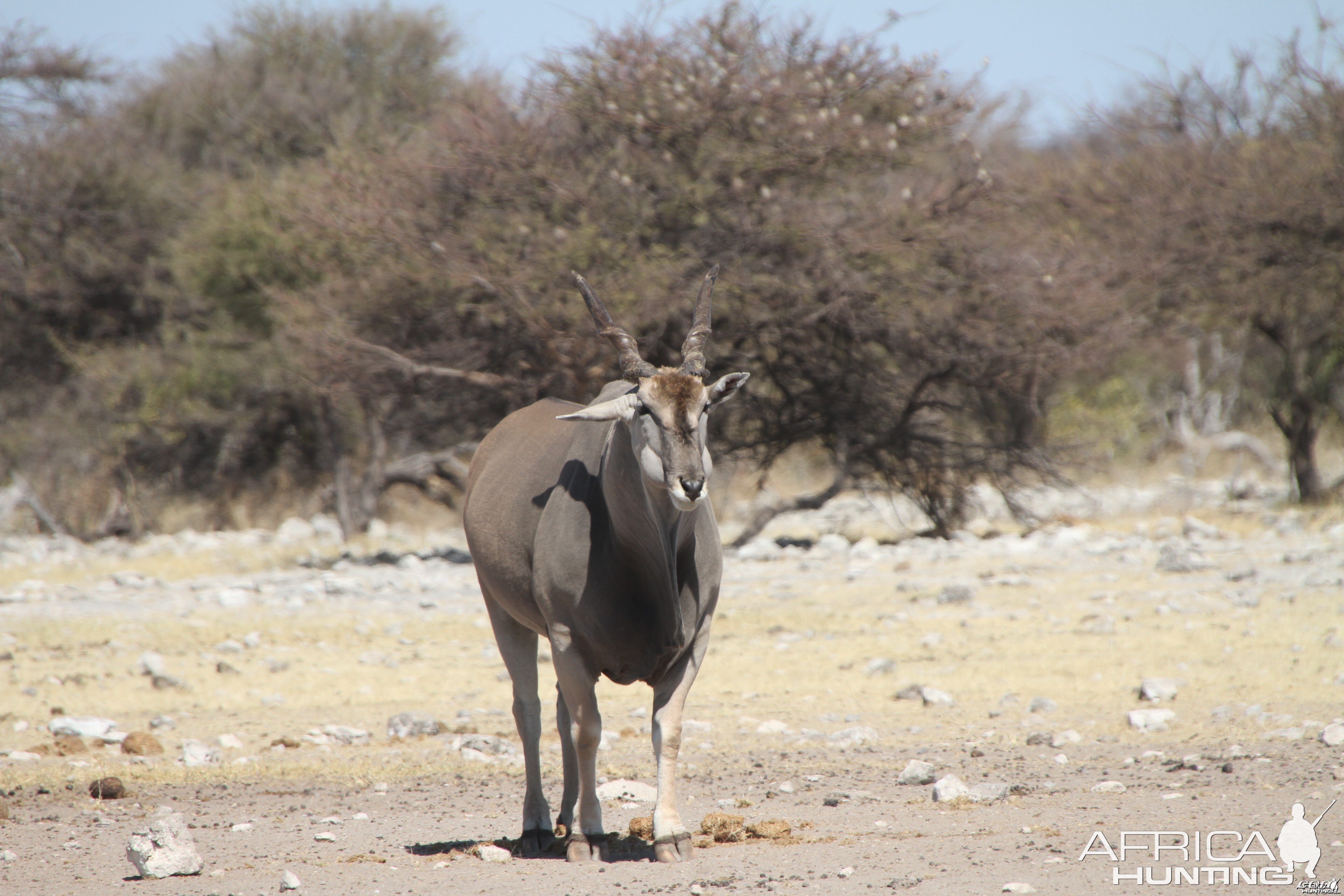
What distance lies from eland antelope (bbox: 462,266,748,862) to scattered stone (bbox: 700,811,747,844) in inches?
5.7

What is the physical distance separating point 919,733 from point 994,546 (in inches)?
350

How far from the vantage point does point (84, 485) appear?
78.2 feet

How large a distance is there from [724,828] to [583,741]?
734mm

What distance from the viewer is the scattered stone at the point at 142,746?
7867 mm

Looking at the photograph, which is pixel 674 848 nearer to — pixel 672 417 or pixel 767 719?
pixel 672 417

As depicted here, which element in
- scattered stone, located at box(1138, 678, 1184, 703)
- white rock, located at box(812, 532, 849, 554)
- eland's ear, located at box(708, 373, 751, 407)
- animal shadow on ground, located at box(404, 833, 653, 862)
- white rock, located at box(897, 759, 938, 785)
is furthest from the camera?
white rock, located at box(812, 532, 849, 554)

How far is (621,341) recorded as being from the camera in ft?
17.7

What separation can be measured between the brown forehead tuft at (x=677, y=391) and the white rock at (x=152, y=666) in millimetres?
6539

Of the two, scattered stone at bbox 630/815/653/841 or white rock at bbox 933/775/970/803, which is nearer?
scattered stone at bbox 630/815/653/841

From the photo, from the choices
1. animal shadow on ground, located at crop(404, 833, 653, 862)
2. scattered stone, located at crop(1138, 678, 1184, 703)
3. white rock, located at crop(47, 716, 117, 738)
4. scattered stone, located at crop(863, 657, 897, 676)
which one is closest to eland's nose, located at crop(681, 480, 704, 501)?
animal shadow on ground, located at crop(404, 833, 653, 862)

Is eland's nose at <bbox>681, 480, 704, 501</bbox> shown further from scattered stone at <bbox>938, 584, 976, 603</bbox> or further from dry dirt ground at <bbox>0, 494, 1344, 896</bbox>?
scattered stone at <bbox>938, 584, 976, 603</bbox>

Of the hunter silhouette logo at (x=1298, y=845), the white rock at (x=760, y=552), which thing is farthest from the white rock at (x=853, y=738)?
the white rock at (x=760, y=552)

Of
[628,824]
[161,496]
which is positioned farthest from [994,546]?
[161,496]

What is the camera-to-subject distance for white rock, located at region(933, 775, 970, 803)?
6.12 m
